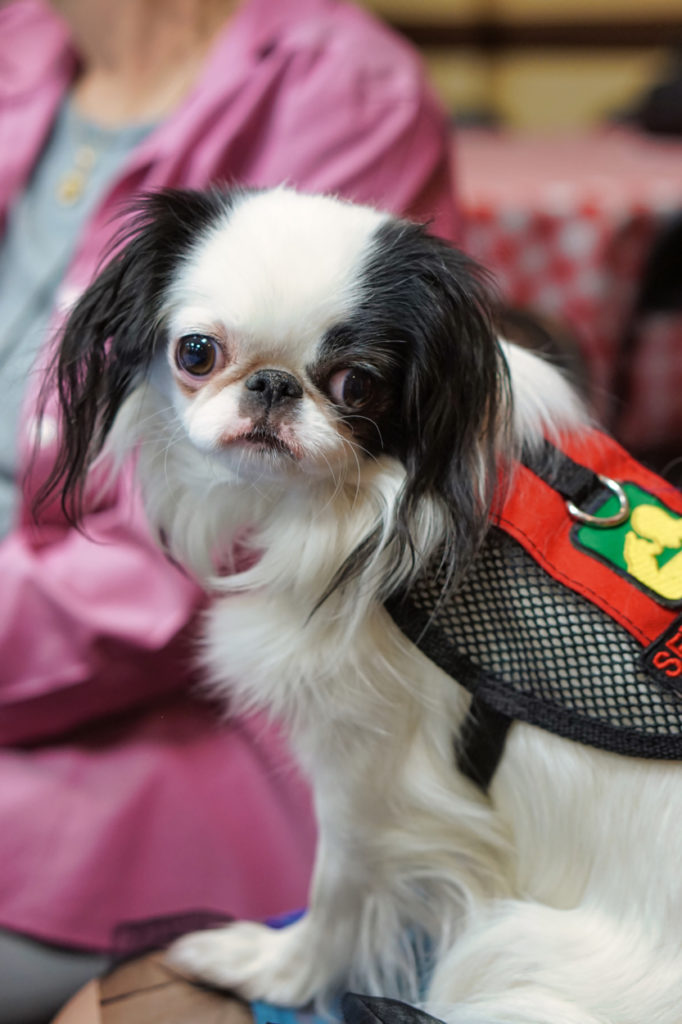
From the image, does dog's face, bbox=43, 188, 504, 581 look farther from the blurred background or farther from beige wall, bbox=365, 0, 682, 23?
beige wall, bbox=365, 0, 682, 23

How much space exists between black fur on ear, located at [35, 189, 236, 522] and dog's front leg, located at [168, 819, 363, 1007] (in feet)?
1.27

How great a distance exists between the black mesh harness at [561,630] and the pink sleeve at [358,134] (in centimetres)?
45

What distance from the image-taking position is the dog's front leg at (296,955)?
0.76 meters

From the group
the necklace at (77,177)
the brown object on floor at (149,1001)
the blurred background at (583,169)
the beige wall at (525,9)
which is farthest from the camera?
the beige wall at (525,9)

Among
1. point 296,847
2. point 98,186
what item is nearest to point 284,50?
point 98,186

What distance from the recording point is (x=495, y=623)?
2.11 feet

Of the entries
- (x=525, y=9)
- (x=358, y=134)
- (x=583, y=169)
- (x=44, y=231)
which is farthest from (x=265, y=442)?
(x=525, y=9)

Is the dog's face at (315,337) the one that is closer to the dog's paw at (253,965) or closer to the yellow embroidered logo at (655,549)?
the yellow embroidered logo at (655,549)

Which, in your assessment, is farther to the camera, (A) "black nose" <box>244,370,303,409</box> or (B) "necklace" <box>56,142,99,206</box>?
(B) "necklace" <box>56,142,99,206</box>

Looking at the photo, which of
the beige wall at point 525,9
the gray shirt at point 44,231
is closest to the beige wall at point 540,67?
the beige wall at point 525,9

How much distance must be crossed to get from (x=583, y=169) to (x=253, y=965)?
1.98 m

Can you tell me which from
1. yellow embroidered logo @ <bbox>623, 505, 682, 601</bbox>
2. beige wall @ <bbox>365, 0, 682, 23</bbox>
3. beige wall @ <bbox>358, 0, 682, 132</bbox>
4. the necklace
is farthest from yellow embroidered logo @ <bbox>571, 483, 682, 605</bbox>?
beige wall @ <bbox>365, 0, 682, 23</bbox>

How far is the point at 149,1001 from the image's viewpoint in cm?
74

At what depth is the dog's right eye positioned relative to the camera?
0.61 m
